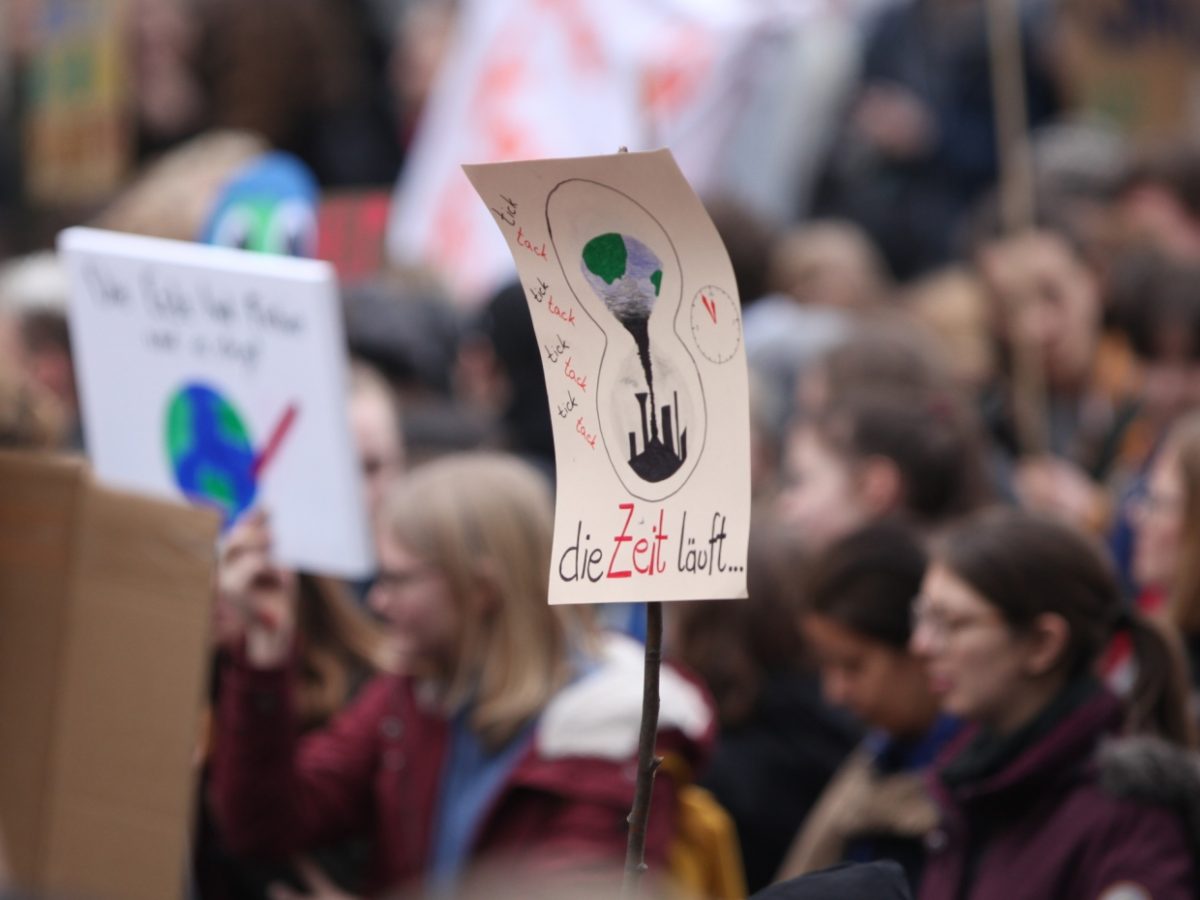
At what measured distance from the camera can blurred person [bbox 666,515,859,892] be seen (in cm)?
385

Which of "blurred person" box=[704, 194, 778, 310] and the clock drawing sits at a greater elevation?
"blurred person" box=[704, 194, 778, 310]

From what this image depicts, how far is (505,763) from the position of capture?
3266 mm

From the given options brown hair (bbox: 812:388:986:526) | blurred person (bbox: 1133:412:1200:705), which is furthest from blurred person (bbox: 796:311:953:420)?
blurred person (bbox: 1133:412:1200:705)

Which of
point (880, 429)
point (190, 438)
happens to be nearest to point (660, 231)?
point (190, 438)

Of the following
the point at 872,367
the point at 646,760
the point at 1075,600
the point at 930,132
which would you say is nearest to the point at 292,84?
the point at 930,132

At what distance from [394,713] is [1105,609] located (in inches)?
48.0

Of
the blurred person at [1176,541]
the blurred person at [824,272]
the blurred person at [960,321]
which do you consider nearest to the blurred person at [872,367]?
the blurred person at [1176,541]

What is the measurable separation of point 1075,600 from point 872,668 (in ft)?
1.48

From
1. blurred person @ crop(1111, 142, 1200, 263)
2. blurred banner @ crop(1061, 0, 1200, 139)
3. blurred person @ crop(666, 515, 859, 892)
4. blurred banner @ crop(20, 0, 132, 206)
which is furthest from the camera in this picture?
blurred banner @ crop(20, 0, 132, 206)

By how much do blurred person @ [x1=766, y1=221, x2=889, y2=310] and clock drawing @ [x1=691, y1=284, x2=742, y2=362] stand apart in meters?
4.33

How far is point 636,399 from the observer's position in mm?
2199

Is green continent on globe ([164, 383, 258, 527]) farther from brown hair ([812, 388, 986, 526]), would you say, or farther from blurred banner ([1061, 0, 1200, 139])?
blurred banner ([1061, 0, 1200, 139])

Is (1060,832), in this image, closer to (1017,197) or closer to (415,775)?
(415,775)

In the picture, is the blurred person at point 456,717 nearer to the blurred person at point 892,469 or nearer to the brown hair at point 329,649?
the brown hair at point 329,649
